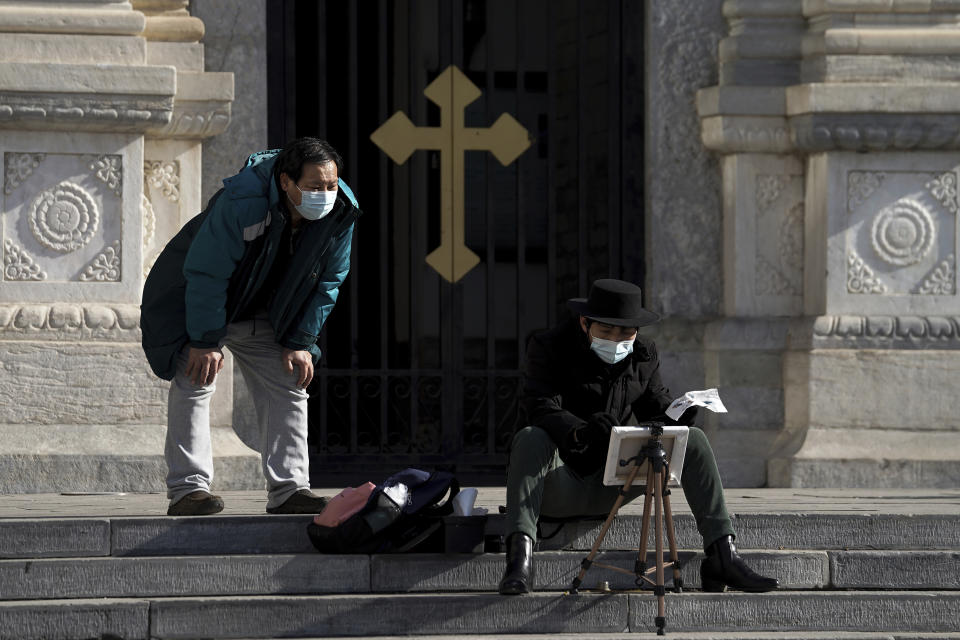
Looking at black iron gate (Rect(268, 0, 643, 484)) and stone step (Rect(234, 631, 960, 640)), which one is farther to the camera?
black iron gate (Rect(268, 0, 643, 484))

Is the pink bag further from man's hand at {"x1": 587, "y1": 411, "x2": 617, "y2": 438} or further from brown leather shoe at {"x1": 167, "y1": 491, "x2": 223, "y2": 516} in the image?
man's hand at {"x1": 587, "y1": 411, "x2": 617, "y2": 438}

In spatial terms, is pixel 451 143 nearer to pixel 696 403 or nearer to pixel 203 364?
pixel 203 364

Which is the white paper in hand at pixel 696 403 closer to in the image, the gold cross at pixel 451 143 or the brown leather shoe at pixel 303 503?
the brown leather shoe at pixel 303 503

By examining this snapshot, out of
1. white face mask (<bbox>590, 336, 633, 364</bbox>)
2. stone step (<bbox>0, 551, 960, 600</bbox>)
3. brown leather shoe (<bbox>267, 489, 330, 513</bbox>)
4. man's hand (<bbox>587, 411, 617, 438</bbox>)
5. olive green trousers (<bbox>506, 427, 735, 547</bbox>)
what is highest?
white face mask (<bbox>590, 336, 633, 364</bbox>)

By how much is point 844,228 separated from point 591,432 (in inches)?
144

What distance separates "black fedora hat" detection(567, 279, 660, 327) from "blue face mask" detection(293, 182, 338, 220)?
1.04m

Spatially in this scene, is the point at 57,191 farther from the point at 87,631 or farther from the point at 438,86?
the point at 87,631

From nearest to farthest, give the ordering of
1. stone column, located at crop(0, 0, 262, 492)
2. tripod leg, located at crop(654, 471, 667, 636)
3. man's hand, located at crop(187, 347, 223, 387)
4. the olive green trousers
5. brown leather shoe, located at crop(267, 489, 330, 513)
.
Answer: tripod leg, located at crop(654, 471, 667, 636) < the olive green trousers < man's hand, located at crop(187, 347, 223, 387) < brown leather shoe, located at crop(267, 489, 330, 513) < stone column, located at crop(0, 0, 262, 492)

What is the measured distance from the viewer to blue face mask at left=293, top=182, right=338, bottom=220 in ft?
21.6

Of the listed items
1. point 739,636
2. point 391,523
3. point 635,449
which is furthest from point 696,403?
point 391,523

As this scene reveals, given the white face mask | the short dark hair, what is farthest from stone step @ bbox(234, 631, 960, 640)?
the short dark hair

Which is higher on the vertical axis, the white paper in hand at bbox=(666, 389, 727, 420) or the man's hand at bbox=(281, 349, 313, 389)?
the man's hand at bbox=(281, 349, 313, 389)

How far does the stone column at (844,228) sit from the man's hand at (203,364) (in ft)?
12.3

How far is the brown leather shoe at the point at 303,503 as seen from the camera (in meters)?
6.79
